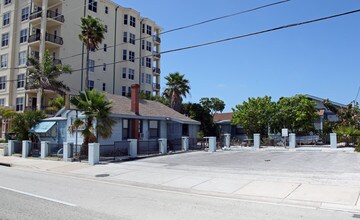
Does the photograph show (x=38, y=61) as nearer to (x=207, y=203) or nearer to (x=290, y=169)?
(x=290, y=169)

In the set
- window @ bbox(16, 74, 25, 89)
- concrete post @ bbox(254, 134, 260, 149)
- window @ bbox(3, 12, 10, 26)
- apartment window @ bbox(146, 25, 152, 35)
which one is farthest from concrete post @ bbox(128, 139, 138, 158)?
apartment window @ bbox(146, 25, 152, 35)

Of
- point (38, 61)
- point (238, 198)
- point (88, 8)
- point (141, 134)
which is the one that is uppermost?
point (88, 8)

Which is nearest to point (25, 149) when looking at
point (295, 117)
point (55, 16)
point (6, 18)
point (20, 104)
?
point (20, 104)

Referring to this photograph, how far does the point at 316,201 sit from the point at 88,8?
4528cm

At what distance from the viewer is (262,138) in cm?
3903

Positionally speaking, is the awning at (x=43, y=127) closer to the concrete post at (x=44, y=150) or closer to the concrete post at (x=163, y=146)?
the concrete post at (x=44, y=150)

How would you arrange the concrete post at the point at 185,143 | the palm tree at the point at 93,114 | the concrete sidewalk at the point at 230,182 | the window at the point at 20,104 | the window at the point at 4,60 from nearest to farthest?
the concrete sidewalk at the point at 230,182, the palm tree at the point at 93,114, the concrete post at the point at 185,143, the window at the point at 20,104, the window at the point at 4,60

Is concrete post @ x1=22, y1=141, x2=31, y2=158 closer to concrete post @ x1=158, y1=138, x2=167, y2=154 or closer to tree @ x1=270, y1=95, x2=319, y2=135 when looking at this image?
concrete post @ x1=158, y1=138, x2=167, y2=154

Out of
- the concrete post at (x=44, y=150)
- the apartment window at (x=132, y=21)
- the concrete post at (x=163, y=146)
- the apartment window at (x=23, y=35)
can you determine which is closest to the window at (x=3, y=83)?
the apartment window at (x=23, y=35)

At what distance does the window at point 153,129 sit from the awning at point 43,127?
8042 millimetres

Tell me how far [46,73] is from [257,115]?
80.2 ft

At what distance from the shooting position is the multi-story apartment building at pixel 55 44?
44778 mm

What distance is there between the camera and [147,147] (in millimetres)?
26438

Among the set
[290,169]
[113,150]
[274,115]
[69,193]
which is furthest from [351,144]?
[69,193]
